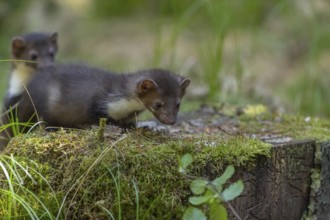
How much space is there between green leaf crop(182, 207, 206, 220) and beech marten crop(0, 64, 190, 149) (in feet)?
4.65

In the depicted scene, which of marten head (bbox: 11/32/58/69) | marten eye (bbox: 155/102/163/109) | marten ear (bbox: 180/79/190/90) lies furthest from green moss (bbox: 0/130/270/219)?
marten head (bbox: 11/32/58/69)

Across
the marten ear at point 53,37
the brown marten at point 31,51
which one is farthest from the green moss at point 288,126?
the marten ear at point 53,37

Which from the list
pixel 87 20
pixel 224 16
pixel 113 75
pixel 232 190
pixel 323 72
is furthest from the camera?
pixel 87 20

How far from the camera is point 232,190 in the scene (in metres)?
3.81

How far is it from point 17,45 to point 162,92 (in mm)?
2748

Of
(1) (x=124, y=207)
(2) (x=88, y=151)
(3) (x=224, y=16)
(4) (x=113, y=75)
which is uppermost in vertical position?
(3) (x=224, y=16)

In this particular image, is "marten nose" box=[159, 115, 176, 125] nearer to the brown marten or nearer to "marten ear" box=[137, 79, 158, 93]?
"marten ear" box=[137, 79, 158, 93]

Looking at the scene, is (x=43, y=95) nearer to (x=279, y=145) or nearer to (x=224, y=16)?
(x=279, y=145)

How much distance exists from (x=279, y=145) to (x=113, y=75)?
152cm

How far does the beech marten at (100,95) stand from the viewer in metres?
5.42

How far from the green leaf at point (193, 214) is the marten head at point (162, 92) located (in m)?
1.42

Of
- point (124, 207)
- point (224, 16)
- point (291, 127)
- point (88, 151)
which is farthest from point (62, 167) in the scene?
point (224, 16)

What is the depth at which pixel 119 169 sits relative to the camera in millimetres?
4312

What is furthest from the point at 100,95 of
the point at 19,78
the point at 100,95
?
the point at 19,78
